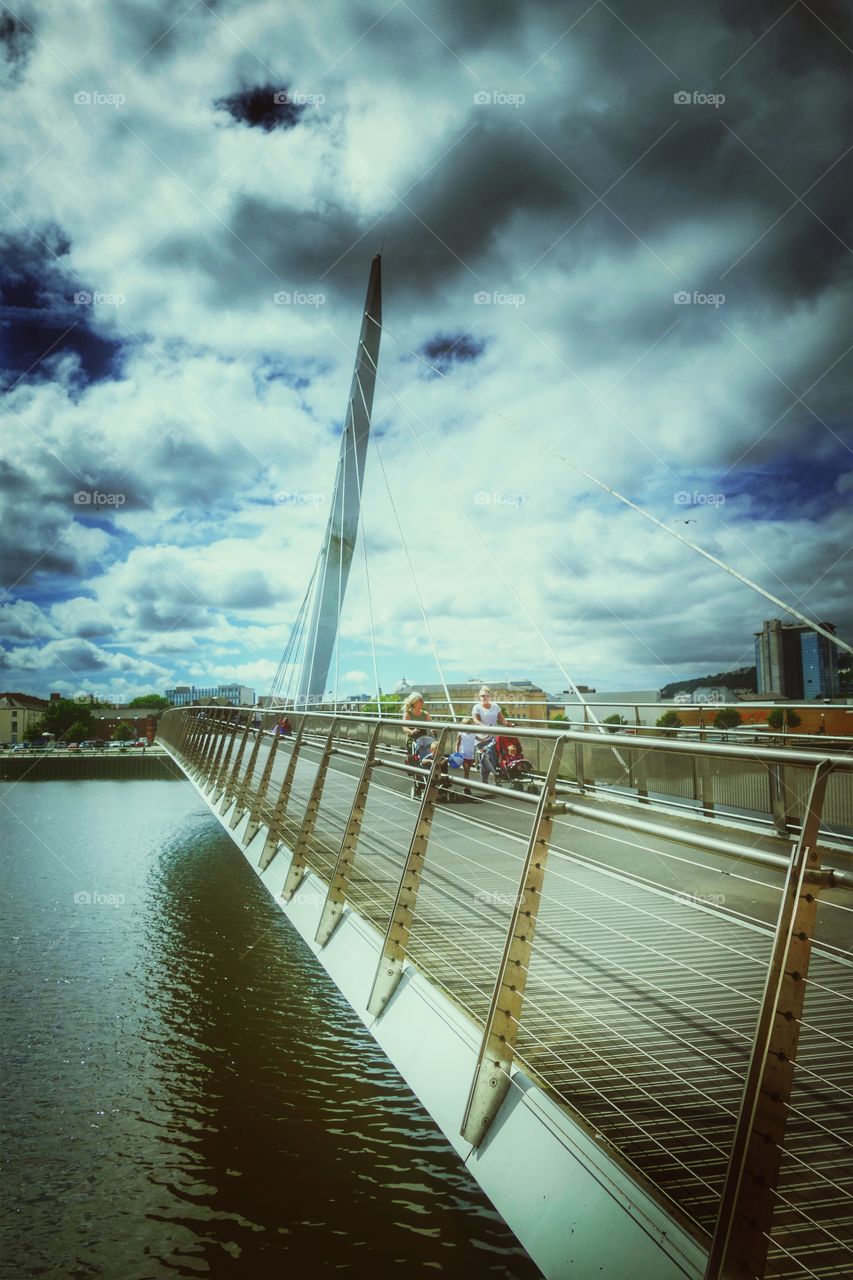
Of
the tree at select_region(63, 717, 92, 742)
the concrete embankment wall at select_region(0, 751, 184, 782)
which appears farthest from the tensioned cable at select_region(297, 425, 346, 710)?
the tree at select_region(63, 717, 92, 742)

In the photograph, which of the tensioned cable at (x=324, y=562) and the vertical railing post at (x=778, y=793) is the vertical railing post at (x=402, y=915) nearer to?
the vertical railing post at (x=778, y=793)

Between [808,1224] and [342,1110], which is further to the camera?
Result: [342,1110]

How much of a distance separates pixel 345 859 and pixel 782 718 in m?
6.67

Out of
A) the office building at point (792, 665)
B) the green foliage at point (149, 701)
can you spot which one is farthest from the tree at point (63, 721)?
the office building at point (792, 665)

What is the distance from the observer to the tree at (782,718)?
31.6 ft

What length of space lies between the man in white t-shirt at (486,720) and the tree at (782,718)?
126 inches

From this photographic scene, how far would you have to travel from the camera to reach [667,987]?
402cm

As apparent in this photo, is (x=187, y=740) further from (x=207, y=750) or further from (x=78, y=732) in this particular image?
(x=78, y=732)

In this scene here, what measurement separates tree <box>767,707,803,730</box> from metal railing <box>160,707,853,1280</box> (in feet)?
8.07

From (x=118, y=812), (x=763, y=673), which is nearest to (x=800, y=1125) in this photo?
(x=763, y=673)

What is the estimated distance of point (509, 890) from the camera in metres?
6.04

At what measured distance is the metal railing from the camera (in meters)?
1.72

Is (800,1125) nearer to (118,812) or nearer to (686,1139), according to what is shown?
(686,1139)

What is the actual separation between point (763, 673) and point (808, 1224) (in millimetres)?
15034
